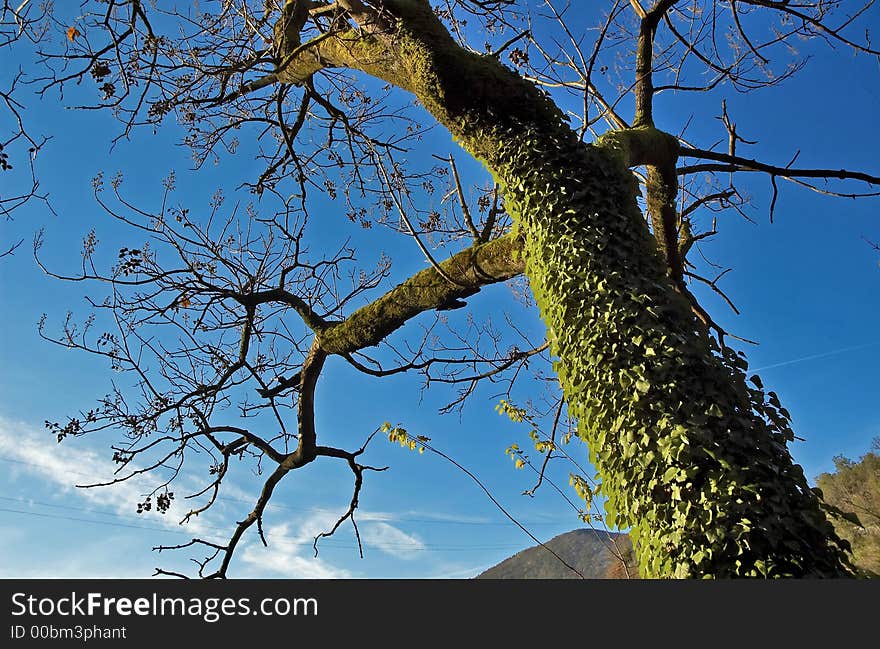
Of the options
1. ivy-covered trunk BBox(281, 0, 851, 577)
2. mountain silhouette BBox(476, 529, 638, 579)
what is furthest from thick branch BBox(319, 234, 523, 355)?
mountain silhouette BBox(476, 529, 638, 579)

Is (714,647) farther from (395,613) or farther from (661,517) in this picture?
(395,613)

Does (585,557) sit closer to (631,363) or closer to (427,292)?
(427,292)

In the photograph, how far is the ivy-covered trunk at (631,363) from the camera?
6.33 ft

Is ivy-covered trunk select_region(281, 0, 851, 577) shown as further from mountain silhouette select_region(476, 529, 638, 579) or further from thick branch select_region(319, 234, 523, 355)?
mountain silhouette select_region(476, 529, 638, 579)

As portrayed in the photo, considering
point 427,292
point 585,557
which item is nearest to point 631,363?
point 427,292

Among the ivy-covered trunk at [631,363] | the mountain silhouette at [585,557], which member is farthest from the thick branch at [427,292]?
the mountain silhouette at [585,557]

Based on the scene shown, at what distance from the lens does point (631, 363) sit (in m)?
2.40

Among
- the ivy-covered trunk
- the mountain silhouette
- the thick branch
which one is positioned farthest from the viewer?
the mountain silhouette

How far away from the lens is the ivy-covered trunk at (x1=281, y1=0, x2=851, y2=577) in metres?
1.93

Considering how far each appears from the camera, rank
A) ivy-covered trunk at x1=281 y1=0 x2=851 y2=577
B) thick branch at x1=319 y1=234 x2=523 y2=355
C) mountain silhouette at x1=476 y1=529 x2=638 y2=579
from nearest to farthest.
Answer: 1. ivy-covered trunk at x1=281 y1=0 x2=851 y2=577
2. thick branch at x1=319 y1=234 x2=523 y2=355
3. mountain silhouette at x1=476 y1=529 x2=638 y2=579

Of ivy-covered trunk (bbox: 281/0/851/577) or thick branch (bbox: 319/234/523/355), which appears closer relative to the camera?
ivy-covered trunk (bbox: 281/0/851/577)

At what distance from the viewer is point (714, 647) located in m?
1.64

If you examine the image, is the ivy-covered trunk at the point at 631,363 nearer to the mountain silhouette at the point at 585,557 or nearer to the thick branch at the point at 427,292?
A: the thick branch at the point at 427,292

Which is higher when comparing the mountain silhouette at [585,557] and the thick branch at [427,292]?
the thick branch at [427,292]
